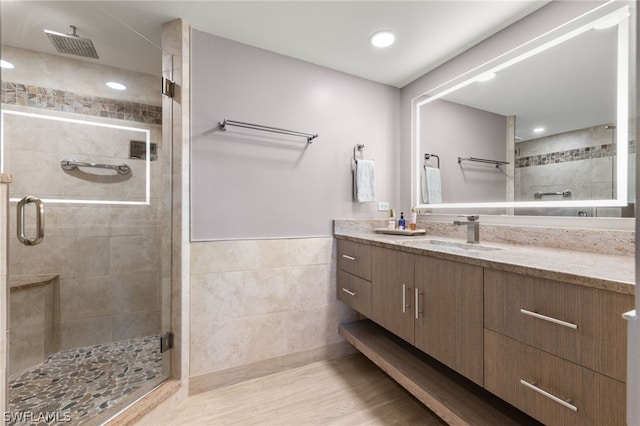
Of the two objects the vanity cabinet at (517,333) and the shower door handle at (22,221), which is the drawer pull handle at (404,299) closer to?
the vanity cabinet at (517,333)

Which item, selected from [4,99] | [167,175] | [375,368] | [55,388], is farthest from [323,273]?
[4,99]

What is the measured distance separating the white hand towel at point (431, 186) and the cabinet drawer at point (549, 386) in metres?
1.31

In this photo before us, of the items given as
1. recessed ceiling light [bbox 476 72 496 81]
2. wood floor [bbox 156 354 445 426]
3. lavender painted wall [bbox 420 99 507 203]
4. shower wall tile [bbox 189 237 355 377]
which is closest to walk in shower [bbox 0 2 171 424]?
shower wall tile [bbox 189 237 355 377]

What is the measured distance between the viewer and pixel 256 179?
1770mm

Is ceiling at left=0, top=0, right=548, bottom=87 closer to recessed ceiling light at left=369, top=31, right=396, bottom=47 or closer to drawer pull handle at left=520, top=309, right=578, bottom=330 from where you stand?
recessed ceiling light at left=369, top=31, right=396, bottom=47

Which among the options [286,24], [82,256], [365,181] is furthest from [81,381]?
[286,24]

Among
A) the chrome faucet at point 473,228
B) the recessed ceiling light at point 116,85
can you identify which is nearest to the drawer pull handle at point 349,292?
the chrome faucet at point 473,228

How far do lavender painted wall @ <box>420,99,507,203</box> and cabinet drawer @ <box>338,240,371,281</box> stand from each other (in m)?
0.85

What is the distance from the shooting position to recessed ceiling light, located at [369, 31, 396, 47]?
163cm

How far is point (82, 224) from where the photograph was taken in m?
1.91

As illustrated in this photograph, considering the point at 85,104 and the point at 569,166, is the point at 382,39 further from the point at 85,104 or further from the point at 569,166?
the point at 85,104

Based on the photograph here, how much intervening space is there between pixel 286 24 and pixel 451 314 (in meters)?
1.78

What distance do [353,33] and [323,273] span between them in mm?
1605

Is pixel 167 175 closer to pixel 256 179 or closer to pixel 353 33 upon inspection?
pixel 256 179
